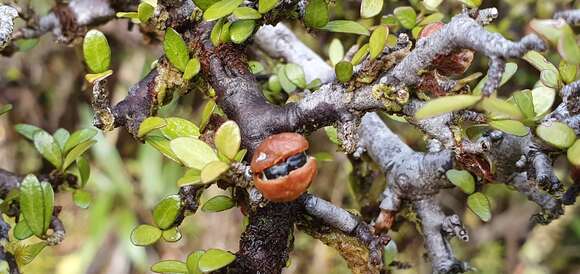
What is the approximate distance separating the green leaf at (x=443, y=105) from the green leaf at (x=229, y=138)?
17 centimetres

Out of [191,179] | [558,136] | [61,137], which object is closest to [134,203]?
[61,137]

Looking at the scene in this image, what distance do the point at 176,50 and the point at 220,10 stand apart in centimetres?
8

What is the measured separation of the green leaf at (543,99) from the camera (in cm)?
68

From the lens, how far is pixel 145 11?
69cm

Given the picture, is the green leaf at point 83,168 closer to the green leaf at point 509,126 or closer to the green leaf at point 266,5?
the green leaf at point 266,5

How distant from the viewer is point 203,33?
71 centimetres

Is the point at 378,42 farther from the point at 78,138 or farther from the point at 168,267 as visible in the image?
the point at 78,138

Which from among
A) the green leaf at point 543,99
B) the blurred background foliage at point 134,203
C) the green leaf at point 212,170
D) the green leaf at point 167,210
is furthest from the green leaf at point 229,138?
the blurred background foliage at point 134,203

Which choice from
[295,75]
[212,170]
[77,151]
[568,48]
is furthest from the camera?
[295,75]

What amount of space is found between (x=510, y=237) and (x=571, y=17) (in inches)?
63.1

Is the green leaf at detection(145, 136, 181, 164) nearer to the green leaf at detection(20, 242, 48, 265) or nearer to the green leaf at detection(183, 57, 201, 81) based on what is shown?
the green leaf at detection(183, 57, 201, 81)

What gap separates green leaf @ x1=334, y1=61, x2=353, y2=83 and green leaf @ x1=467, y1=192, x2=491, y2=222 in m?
0.27

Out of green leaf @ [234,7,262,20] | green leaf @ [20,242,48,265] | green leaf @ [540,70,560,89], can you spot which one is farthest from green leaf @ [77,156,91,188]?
green leaf @ [540,70,560,89]

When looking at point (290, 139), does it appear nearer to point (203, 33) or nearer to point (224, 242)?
point (203, 33)
